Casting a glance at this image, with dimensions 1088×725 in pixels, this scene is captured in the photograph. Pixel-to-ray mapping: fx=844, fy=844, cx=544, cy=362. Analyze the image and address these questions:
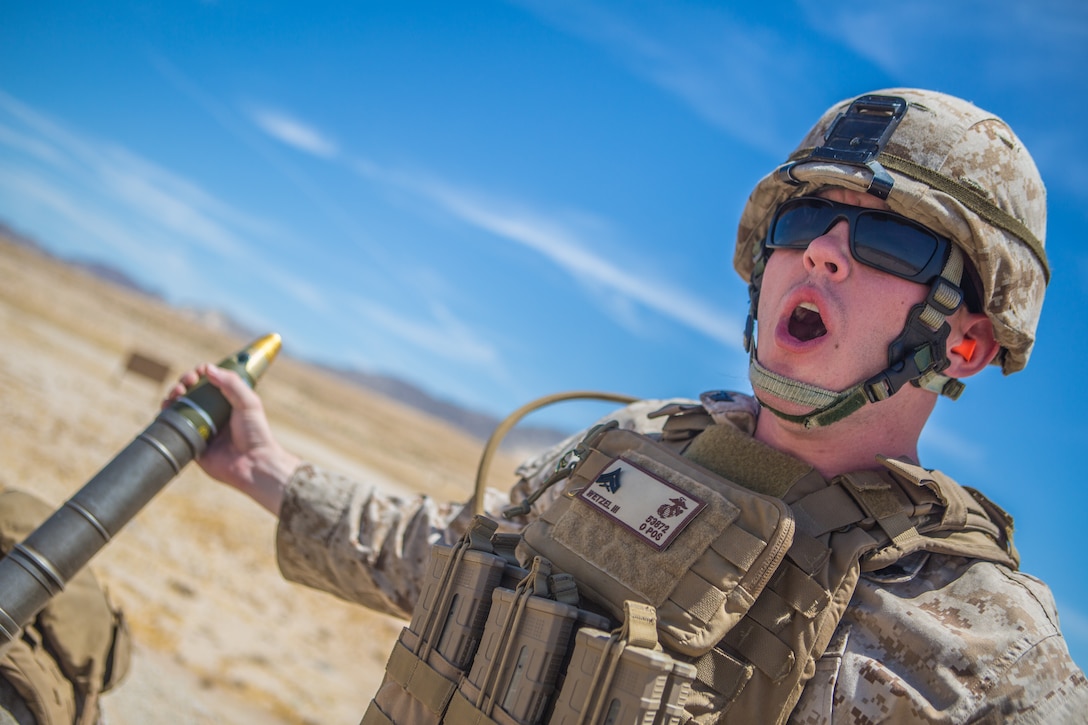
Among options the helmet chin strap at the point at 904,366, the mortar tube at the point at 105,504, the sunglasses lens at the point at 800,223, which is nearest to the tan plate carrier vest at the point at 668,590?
the helmet chin strap at the point at 904,366

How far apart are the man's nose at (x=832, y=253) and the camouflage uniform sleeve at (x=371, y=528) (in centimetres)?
104

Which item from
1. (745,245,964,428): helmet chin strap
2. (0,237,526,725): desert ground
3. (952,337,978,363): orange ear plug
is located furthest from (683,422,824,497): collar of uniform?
(0,237,526,725): desert ground

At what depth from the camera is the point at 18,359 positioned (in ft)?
51.8

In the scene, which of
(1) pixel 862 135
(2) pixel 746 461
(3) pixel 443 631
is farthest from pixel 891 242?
(3) pixel 443 631

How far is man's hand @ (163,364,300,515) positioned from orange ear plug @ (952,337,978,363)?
2643mm

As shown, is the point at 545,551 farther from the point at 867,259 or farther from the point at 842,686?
the point at 867,259

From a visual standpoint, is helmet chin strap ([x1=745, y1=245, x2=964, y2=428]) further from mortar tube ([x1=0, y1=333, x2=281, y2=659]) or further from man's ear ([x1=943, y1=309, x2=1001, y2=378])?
mortar tube ([x1=0, y1=333, x2=281, y2=659])

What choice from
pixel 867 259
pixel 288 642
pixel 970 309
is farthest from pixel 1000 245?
pixel 288 642

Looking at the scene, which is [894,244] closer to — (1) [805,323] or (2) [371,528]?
(1) [805,323]

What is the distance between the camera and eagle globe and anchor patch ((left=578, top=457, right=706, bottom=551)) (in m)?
2.38

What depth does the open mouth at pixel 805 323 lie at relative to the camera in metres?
2.68

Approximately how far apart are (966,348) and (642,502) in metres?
1.25

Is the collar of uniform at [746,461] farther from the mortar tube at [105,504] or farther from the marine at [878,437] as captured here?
the mortar tube at [105,504]

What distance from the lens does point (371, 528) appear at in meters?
3.44
